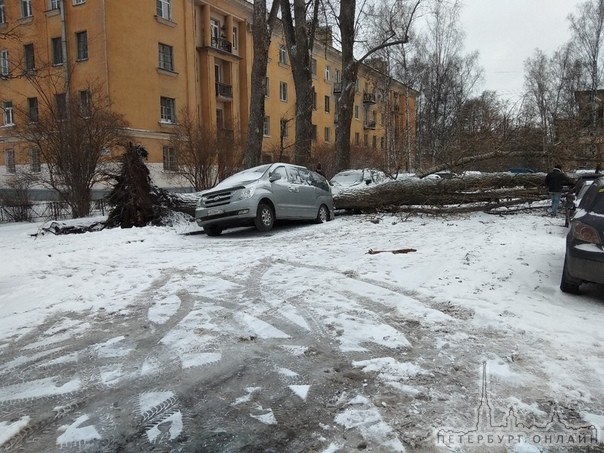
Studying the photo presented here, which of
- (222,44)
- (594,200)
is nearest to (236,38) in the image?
(222,44)

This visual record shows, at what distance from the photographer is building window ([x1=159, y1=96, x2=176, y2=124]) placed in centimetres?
3183

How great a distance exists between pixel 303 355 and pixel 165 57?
31760 millimetres

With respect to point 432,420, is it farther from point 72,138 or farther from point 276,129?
point 276,129

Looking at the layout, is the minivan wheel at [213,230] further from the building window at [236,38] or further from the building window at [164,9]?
the building window at [236,38]

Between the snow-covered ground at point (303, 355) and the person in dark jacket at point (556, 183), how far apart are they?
725cm

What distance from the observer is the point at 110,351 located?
14.9 ft

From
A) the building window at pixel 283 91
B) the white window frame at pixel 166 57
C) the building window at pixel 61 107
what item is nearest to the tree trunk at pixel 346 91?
the building window at pixel 61 107

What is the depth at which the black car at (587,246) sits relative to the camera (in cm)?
571

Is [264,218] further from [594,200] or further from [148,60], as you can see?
[148,60]

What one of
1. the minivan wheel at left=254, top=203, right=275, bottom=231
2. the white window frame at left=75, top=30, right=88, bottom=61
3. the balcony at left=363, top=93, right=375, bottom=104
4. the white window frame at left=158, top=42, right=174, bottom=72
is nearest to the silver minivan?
the minivan wheel at left=254, top=203, right=275, bottom=231

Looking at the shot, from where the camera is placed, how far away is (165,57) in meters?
32.2

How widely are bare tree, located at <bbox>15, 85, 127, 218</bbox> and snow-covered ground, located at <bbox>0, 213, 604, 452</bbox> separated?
302 inches

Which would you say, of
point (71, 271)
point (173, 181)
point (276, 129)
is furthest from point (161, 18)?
point (71, 271)

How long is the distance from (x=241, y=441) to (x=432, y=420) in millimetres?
1225
